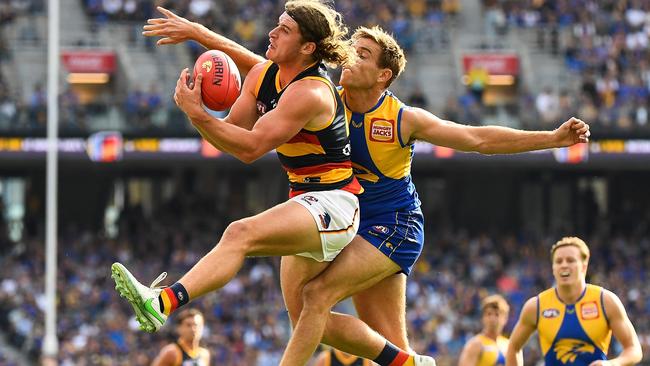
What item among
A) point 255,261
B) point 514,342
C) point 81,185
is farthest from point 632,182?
point 514,342

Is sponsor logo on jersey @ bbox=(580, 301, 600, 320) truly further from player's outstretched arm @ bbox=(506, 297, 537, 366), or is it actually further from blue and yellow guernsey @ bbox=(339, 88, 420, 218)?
blue and yellow guernsey @ bbox=(339, 88, 420, 218)

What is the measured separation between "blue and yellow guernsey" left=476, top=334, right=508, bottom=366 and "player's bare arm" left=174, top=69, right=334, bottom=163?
17.3 feet

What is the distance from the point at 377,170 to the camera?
911cm

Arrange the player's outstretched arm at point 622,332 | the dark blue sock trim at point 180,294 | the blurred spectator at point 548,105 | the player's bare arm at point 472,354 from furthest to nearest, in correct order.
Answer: the blurred spectator at point 548,105
the player's bare arm at point 472,354
the player's outstretched arm at point 622,332
the dark blue sock trim at point 180,294

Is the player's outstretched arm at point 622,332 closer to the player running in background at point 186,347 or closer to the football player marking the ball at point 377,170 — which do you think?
the football player marking the ball at point 377,170

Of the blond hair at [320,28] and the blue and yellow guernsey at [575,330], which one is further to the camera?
the blue and yellow guernsey at [575,330]

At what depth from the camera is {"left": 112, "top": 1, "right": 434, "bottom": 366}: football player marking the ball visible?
7.91m

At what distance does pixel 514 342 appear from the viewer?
34.9 ft

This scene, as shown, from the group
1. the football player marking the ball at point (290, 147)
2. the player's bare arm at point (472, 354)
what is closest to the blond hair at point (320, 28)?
the football player marking the ball at point (290, 147)

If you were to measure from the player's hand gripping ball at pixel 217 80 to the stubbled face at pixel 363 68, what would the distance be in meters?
0.85

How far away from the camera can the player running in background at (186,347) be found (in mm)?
12180

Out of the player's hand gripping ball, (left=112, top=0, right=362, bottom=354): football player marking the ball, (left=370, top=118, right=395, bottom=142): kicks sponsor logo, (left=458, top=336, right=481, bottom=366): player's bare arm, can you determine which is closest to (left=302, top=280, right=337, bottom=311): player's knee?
(left=112, top=0, right=362, bottom=354): football player marking the ball

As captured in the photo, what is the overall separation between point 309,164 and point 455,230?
71.7ft

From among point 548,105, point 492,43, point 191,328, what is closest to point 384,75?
point 191,328
